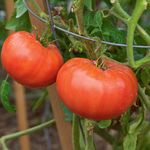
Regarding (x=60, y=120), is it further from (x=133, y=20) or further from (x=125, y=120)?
(x=133, y=20)

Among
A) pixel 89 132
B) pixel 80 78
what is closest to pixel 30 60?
pixel 80 78

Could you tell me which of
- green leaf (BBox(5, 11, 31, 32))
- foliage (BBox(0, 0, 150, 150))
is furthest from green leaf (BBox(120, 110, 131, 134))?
green leaf (BBox(5, 11, 31, 32))

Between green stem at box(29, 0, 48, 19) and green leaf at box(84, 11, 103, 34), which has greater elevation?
green stem at box(29, 0, 48, 19)

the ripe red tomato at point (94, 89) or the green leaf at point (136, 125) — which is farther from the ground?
the ripe red tomato at point (94, 89)

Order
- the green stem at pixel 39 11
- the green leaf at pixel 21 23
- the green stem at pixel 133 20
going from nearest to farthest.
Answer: the green stem at pixel 133 20 → the green stem at pixel 39 11 → the green leaf at pixel 21 23

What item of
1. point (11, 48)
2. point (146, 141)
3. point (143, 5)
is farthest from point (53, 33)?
point (146, 141)

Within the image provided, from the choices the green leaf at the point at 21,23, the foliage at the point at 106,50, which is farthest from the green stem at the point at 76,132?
the green leaf at the point at 21,23

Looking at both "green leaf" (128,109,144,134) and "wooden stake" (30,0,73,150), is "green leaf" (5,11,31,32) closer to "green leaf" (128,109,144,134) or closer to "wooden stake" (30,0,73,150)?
"wooden stake" (30,0,73,150)

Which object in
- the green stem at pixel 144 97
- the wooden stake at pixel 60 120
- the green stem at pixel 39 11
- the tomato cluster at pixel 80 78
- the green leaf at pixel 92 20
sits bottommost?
the wooden stake at pixel 60 120

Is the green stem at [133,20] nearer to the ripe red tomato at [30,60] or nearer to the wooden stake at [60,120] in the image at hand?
the ripe red tomato at [30,60]
